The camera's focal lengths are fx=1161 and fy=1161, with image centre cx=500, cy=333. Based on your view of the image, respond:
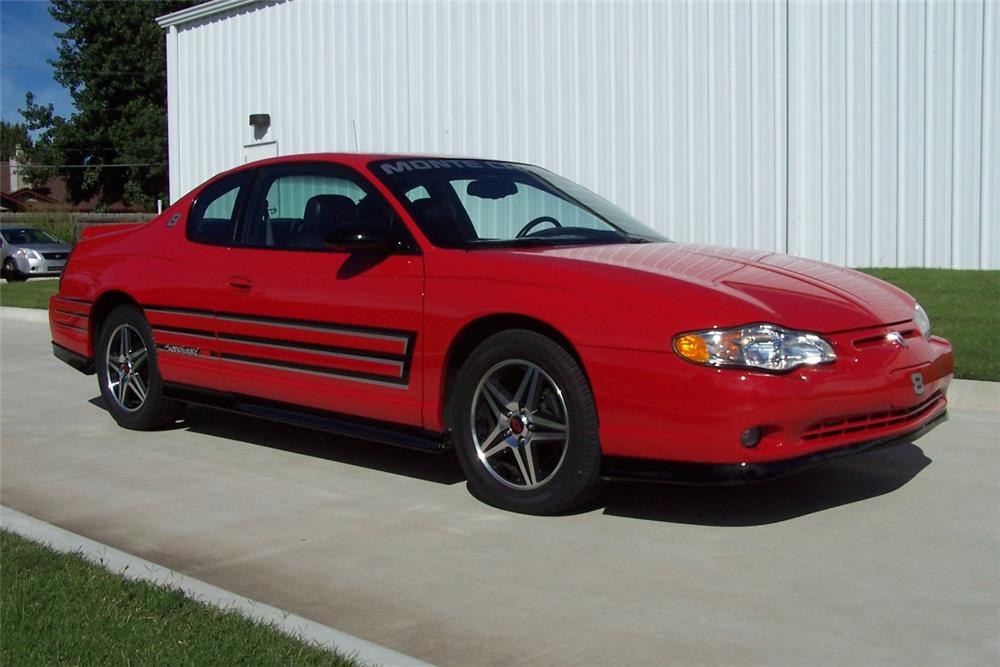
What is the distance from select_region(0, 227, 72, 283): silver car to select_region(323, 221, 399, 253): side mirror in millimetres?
23499

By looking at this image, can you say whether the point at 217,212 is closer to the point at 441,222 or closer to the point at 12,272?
the point at 441,222

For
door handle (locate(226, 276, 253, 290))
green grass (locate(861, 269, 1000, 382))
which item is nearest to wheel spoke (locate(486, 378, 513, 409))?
door handle (locate(226, 276, 253, 290))

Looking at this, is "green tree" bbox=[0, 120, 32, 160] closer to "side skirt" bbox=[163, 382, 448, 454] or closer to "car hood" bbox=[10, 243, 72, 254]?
"car hood" bbox=[10, 243, 72, 254]

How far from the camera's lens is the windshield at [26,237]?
92.8 feet

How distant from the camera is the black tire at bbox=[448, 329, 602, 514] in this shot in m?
4.70

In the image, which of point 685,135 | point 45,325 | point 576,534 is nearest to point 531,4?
point 685,135

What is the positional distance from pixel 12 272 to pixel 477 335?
2520 centimetres

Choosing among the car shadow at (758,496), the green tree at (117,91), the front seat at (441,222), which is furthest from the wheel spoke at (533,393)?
the green tree at (117,91)

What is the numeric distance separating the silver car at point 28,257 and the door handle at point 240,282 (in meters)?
22.5

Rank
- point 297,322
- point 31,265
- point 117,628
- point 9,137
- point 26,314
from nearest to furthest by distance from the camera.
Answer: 1. point 117,628
2. point 297,322
3. point 26,314
4. point 31,265
5. point 9,137

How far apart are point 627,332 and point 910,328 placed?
1320mm

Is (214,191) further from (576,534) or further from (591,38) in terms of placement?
(591,38)

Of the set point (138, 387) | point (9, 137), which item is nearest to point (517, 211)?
point (138, 387)

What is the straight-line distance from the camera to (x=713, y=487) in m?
5.36
